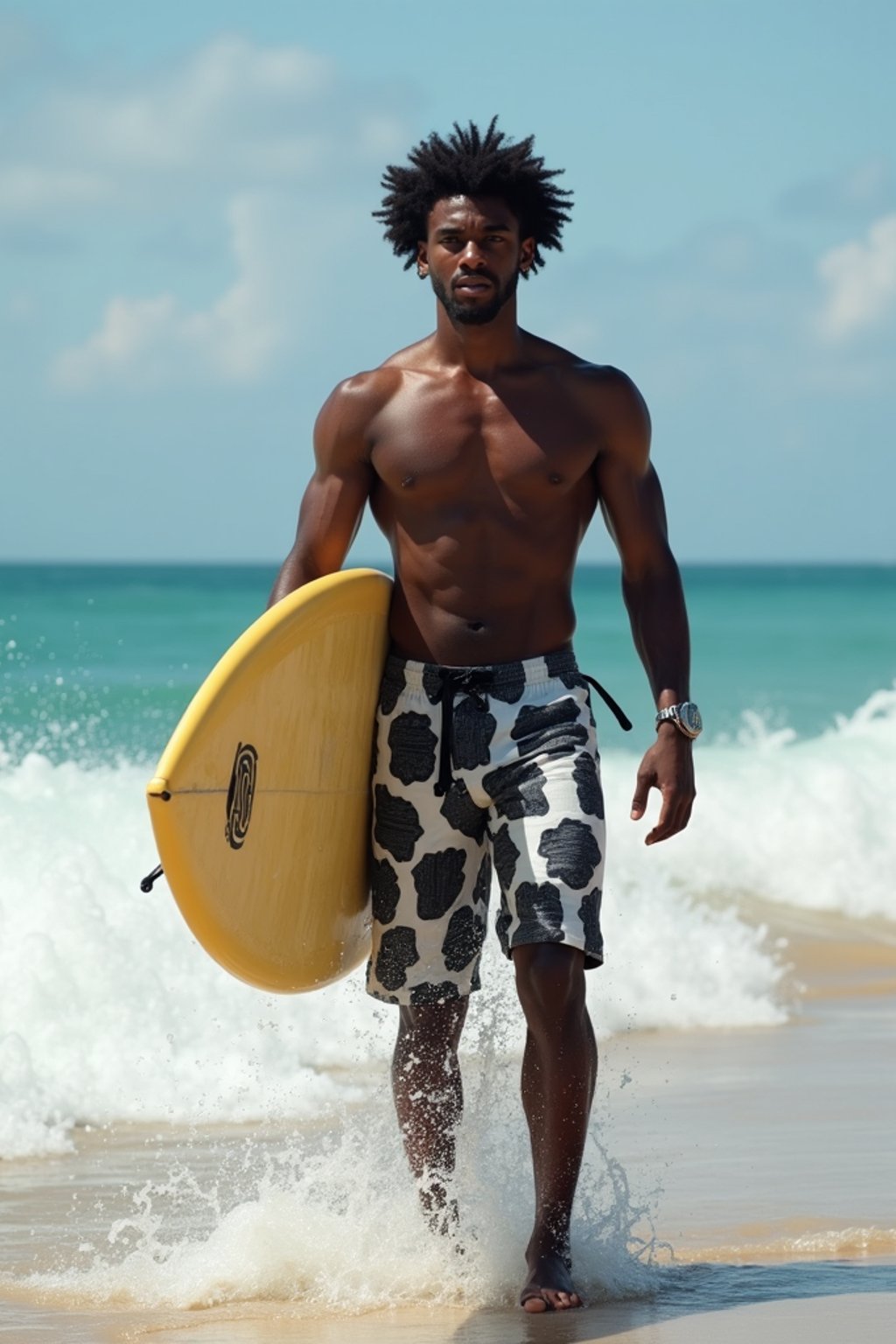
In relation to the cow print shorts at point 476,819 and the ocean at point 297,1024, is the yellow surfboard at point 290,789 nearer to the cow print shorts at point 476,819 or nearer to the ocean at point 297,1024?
the cow print shorts at point 476,819

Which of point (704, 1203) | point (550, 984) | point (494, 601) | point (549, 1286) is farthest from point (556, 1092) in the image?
point (704, 1203)

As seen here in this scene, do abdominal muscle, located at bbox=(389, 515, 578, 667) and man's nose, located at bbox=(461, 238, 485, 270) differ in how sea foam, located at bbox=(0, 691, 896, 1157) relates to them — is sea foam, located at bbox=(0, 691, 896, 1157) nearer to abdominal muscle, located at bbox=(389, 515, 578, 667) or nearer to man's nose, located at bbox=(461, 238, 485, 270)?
abdominal muscle, located at bbox=(389, 515, 578, 667)

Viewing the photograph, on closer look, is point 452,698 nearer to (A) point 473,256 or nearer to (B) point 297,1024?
(A) point 473,256

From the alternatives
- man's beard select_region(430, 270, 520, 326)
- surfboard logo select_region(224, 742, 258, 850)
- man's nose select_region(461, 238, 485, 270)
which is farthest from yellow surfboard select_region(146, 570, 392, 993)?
man's nose select_region(461, 238, 485, 270)

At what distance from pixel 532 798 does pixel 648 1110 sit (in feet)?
6.71

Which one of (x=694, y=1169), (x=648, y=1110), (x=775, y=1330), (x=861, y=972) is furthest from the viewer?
(x=861, y=972)

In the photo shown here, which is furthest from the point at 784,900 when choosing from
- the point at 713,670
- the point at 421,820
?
the point at 713,670

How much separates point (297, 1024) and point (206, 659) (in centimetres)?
2041

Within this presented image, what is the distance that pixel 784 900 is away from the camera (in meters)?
9.83

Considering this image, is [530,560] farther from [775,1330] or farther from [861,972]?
[861,972]

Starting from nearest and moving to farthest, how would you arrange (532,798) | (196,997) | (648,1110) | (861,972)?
(532,798) → (648,1110) → (196,997) → (861,972)

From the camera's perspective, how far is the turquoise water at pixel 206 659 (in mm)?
16250

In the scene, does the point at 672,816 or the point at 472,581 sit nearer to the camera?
the point at 672,816

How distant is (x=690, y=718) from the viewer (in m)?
4.01
